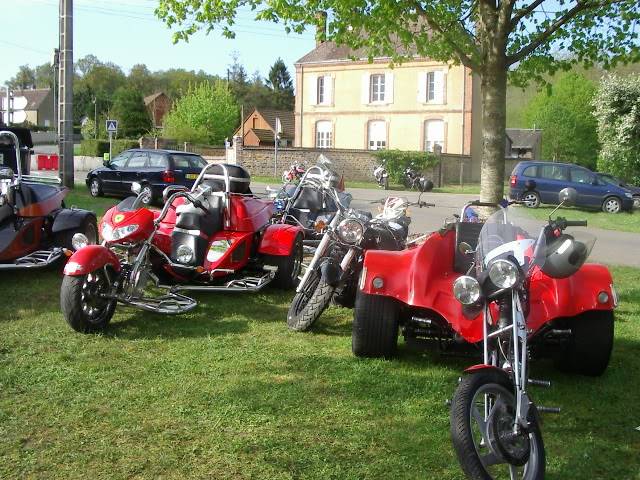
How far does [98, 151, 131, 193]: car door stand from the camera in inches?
761

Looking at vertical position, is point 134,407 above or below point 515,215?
below

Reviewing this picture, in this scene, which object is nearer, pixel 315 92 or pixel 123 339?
pixel 123 339

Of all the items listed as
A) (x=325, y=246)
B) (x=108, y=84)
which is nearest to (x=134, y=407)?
(x=325, y=246)

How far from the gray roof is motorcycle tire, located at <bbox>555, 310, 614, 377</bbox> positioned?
59.1 meters

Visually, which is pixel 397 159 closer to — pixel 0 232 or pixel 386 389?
pixel 0 232

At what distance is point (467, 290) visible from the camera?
398 centimetres

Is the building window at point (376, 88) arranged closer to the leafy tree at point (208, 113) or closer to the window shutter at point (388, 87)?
the window shutter at point (388, 87)

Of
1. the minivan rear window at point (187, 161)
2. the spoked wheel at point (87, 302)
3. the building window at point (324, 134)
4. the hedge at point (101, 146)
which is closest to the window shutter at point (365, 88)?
the building window at point (324, 134)

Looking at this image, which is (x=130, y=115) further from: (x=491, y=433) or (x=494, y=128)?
(x=491, y=433)

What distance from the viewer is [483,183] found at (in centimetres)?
837

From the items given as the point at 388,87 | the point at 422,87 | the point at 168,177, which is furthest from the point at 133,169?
the point at 388,87

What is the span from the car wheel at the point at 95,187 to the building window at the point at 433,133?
28327 mm

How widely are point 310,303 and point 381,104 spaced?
4223 cm

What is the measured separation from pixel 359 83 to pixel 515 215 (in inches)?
1751
